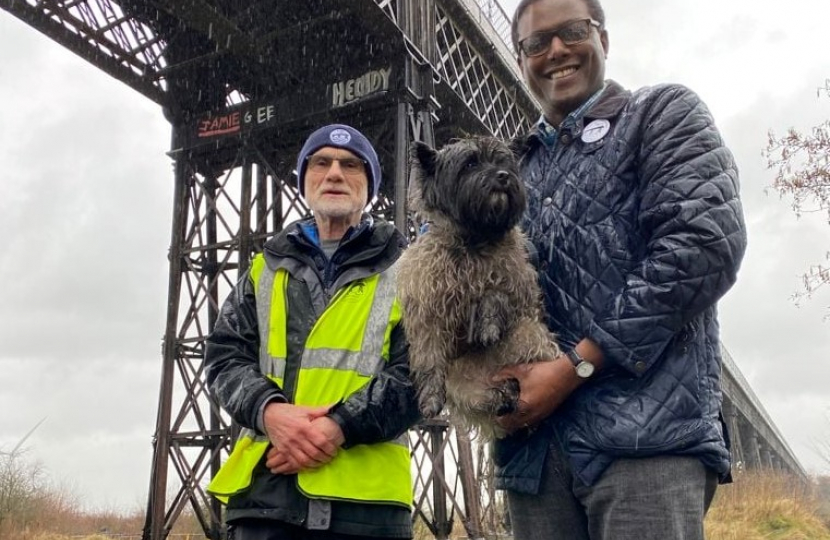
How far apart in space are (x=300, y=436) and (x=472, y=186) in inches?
55.3

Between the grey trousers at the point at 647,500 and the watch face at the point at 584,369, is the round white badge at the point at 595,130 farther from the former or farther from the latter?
the grey trousers at the point at 647,500

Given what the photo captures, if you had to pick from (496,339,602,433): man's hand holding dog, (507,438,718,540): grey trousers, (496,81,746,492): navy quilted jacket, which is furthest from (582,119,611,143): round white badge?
(507,438,718,540): grey trousers

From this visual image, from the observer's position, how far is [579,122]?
2.79 meters

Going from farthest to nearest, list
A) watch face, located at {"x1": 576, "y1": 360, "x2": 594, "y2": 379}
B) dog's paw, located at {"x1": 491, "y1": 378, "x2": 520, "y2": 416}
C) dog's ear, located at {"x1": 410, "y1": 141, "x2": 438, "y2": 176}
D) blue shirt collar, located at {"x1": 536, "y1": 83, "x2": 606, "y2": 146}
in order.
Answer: dog's ear, located at {"x1": 410, "y1": 141, "x2": 438, "y2": 176}
blue shirt collar, located at {"x1": 536, "y1": 83, "x2": 606, "y2": 146}
dog's paw, located at {"x1": 491, "y1": 378, "x2": 520, "y2": 416}
watch face, located at {"x1": 576, "y1": 360, "x2": 594, "y2": 379}

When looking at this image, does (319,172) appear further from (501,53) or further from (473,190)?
(501,53)

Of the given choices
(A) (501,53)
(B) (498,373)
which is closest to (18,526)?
(A) (501,53)

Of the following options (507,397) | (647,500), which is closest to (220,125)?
(507,397)

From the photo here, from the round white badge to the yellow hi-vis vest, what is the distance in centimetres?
137

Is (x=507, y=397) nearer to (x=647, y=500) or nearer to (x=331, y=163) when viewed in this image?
(x=647, y=500)

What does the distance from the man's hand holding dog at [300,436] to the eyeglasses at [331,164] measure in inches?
53.5

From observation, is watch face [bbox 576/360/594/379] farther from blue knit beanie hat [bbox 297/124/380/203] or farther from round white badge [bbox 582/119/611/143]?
blue knit beanie hat [bbox 297/124/380/203]

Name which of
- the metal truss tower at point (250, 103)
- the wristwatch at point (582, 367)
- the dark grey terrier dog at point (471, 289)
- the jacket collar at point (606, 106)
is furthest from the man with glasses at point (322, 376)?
the metal truss tower at point (250, 103)

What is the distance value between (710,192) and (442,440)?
35.8 ft

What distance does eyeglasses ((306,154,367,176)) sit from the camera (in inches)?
159
